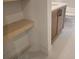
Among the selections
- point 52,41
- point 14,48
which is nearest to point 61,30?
point 52,41

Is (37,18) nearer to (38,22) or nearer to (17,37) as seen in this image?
(38,22)

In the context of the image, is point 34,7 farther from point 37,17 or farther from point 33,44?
point 33,44

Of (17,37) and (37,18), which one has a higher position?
(37,18)

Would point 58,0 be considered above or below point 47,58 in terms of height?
above

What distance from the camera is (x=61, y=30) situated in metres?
1.33

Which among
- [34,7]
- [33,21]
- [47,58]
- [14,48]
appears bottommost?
[47,58]

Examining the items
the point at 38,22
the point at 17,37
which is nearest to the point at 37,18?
the point at 38,22

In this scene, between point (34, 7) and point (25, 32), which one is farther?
point (25, 32)

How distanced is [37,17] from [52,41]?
32cm

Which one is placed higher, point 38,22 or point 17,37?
point 38,22
